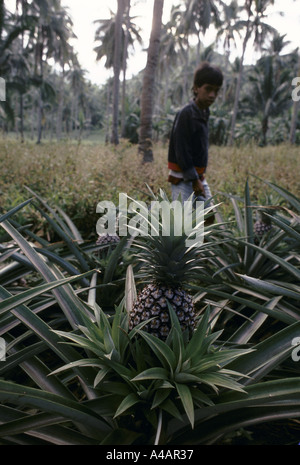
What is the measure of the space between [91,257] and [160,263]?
992 mm

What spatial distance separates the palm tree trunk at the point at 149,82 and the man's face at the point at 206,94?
16.8 feet

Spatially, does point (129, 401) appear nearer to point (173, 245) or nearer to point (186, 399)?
point (186, 399)

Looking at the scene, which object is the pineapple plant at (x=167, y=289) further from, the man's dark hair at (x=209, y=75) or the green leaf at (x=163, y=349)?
the man's dark hair at (x=209, y=75)

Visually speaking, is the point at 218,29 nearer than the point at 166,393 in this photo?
No

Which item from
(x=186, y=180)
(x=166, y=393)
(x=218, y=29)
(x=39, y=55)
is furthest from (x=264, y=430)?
(x=218, y=29)

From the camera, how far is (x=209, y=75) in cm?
269

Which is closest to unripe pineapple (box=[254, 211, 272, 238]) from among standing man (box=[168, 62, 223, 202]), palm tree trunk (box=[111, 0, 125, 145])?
standing man (box=[168, 62, 223, 202])

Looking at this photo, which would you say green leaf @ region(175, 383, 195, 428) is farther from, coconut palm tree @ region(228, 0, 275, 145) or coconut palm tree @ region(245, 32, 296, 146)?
coconut palm tree @ region(245, 32, 296, 146)

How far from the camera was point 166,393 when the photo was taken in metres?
0.97

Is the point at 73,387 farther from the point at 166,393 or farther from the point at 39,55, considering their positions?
the point at 39,55

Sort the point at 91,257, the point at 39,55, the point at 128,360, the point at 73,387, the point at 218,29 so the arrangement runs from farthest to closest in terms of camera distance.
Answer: the point at 218,29
the point at 39,55
the point at 91,257
the point at 73,387
the point at 128,360

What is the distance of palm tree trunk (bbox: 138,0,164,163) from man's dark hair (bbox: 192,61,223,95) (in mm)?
5194

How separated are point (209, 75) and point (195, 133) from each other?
487 mm

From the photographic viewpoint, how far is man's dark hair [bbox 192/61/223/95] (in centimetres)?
269
